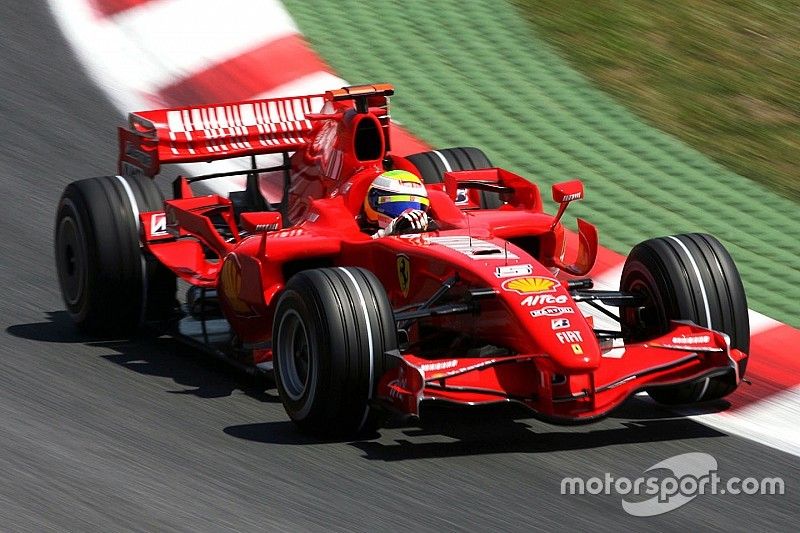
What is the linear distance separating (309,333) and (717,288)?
6.70 ft

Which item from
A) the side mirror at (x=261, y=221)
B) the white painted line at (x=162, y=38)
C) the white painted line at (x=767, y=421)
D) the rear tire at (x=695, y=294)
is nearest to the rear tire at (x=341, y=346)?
the side mirror at (x=261, y=221)

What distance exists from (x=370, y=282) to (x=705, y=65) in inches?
261

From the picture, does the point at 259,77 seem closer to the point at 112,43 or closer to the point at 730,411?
the point at 112,43

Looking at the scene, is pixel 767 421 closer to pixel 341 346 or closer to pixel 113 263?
pixel 341 346

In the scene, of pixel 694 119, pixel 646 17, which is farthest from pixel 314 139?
pixel 646 17

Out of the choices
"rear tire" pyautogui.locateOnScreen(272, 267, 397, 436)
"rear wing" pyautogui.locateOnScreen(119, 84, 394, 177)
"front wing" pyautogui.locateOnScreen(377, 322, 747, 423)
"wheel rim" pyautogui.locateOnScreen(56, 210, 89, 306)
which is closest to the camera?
"front wing" pyautogui.locateOnScreen(377, 322, 747, 423)

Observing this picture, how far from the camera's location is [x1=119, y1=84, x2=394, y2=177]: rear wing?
9.25 metres

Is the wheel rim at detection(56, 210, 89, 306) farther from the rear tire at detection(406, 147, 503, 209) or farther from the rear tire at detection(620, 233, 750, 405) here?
the rear tire at detection(620, 233, 750, 405)

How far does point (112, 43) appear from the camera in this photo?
12734 mm

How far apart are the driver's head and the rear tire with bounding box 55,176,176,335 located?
4.97 feet

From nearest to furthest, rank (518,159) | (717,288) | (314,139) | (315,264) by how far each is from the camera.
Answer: (717,288), (315,264), (314,139), (518,159)

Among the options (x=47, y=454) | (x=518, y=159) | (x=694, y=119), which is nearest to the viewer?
(x=47, y=454)

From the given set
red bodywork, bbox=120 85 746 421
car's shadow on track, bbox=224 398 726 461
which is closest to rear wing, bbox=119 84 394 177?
red bodywork, bbox=120 85 746 421
